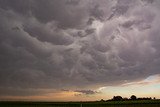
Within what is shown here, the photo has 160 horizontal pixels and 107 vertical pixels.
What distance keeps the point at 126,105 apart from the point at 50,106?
17.8m

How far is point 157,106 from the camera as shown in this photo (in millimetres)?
51625

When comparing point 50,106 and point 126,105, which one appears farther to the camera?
point 50,106

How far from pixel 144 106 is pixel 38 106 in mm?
23999

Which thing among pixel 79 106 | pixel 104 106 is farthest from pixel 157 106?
pixel 79 106

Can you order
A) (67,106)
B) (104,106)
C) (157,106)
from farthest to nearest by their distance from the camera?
(67,106)
(104,106)
(157,106)

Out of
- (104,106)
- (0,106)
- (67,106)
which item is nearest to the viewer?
(104,106)

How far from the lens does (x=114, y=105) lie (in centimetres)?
5338

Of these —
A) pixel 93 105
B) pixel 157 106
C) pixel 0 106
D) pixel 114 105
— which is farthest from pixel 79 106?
pixel 0 106

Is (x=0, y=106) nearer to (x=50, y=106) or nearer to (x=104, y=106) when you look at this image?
(x=50, y=106)

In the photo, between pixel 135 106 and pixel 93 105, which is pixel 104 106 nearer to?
pixel 93 105

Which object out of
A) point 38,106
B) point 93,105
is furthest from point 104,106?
point 38,106

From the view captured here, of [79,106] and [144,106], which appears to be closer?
[144,106]

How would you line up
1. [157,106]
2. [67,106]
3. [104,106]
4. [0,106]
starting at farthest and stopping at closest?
1. [0,106]
2. [67,106]
3. [104,106]
4. [157,106]

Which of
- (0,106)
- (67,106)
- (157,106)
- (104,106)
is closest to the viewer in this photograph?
(157,106)
